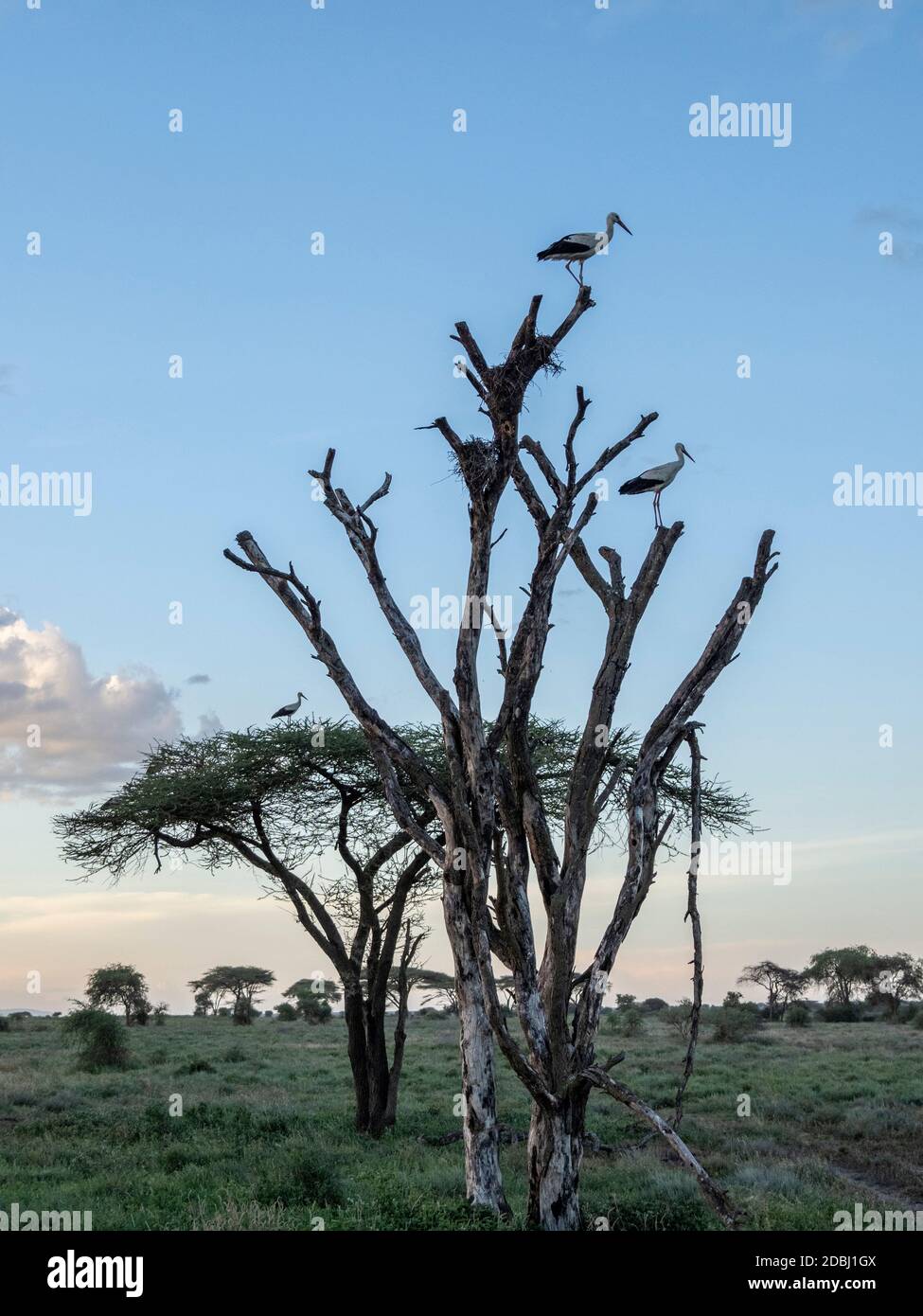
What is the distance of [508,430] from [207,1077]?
69.6ft

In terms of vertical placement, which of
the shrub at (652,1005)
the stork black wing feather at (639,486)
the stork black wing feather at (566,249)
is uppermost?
the stork black wing feather at (566,249)

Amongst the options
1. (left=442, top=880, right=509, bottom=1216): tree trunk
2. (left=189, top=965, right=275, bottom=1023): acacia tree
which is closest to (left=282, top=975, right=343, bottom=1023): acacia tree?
(left=189, top=965, right=275, bottom=1023): acacia tree

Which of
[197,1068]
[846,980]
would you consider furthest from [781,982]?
[197,1068]

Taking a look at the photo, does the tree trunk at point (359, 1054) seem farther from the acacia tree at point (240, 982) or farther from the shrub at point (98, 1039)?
the acacia tree at point (240, 982)

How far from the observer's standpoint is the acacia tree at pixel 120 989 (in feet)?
146

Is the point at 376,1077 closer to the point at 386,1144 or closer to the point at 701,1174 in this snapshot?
the point at 386,1144

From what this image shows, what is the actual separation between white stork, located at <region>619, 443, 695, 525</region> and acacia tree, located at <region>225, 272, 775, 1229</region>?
32cm

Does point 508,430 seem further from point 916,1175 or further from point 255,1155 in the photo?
point 916,1175

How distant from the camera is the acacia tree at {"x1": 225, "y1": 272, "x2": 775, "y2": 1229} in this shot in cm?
959

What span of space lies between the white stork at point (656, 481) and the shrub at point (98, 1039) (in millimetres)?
23549

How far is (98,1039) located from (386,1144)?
15.0 metres

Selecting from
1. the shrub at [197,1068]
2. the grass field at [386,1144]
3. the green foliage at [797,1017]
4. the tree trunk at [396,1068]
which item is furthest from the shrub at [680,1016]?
the tree trunk at [396,1068]

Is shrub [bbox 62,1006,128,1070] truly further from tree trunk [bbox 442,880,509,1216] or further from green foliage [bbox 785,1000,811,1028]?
green foliage [bbox 785,1000,811,1028]
